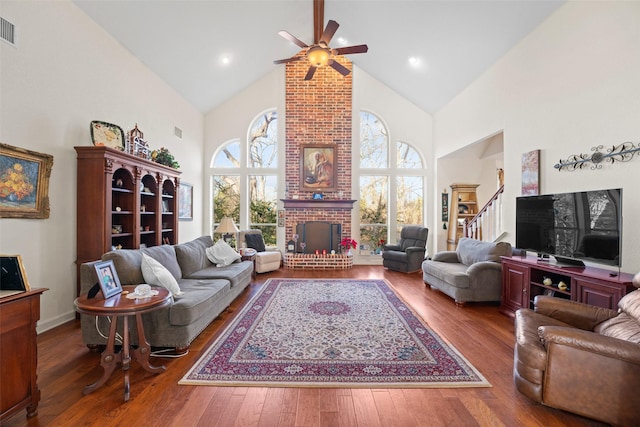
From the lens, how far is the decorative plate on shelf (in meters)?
3.73

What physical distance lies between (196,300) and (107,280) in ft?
2.48

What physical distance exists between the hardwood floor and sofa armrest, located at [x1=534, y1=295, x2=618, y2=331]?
562 mm

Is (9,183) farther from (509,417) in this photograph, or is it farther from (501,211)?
(501,211)

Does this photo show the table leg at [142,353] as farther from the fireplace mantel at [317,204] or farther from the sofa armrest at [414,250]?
the sofa armrest at [414,250]

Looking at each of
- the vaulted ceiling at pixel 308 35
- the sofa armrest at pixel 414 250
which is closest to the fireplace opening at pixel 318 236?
the sofa armrest at pixel 414 250

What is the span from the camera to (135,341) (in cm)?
260

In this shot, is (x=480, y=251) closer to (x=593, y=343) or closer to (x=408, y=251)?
(x=408, y=251)

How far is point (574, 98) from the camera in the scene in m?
3.46

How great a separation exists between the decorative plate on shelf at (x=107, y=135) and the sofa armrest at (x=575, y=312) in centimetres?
495

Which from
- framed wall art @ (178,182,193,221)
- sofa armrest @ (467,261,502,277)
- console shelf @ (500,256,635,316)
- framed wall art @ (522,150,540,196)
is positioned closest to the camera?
console shelf @ (500,256,635,316)

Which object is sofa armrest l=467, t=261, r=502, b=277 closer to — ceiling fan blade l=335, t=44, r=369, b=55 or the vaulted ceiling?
the vaulted ceiling

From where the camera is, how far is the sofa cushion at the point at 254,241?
21.9 feet

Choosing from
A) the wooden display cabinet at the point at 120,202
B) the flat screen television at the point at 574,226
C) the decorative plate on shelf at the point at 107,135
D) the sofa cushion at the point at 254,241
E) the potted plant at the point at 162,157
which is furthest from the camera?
the sofa cushion at the point at 254,241

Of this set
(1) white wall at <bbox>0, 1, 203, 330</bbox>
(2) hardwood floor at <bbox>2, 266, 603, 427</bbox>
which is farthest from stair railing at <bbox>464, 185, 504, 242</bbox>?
(1) white wall at <bbox>0, 1, 203, 330</bbox>
